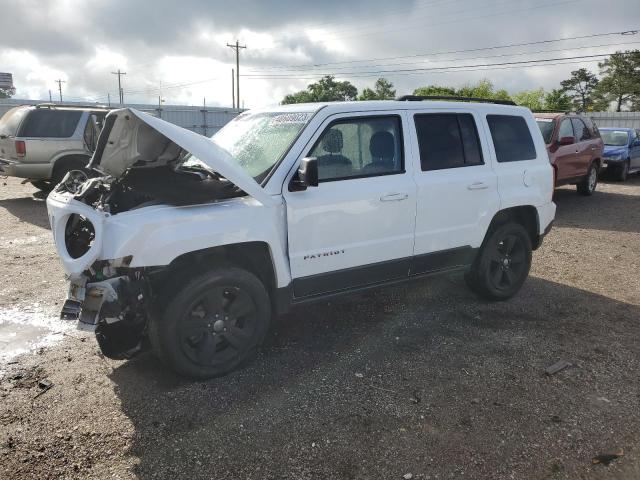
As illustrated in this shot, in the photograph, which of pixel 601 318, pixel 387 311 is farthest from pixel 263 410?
pixel 601 318

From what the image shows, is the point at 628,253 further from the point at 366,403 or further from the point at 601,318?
the point at 366,403

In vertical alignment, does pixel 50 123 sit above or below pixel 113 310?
above

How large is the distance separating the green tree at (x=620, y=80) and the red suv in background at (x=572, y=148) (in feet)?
185

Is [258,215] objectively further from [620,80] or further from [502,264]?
[620,80]

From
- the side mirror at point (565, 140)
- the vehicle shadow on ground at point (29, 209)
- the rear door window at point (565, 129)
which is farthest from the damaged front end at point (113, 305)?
the rear door window at point (565, 129)

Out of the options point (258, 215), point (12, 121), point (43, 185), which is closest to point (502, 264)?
point (258, 215)

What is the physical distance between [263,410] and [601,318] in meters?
3.55

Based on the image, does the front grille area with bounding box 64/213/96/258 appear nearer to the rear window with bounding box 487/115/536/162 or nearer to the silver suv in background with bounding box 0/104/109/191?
the rear window with bounding box 487/115/536/162

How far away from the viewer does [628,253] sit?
7.60 metres

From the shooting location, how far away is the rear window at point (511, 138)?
5.07 metres

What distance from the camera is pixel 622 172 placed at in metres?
15.6

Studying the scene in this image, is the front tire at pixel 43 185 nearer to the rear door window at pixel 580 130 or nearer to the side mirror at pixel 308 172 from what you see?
the side mirror at pixel 308 172

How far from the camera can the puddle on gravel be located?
4.23m

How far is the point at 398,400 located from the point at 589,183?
1132cm
